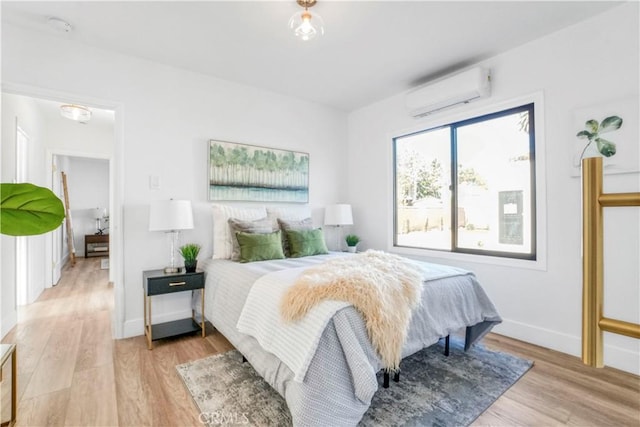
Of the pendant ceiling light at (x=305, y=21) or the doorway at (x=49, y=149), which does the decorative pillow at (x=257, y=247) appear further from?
the pendant ceiling light at (x=305, y=21)

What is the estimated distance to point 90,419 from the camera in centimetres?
160

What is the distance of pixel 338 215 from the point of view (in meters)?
3.84

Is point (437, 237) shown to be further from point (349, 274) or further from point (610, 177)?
point (349, 274)

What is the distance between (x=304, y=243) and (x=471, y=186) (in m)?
1.85

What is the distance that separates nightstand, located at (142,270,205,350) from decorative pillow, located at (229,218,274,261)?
351mm

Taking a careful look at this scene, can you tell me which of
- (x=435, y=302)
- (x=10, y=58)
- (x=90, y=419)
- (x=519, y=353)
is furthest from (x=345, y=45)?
(x=90, y=419)

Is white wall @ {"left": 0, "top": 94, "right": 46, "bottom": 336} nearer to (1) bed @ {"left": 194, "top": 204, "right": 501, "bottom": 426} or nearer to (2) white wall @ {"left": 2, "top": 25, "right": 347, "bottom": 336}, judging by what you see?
(2) white wall @ {"left": 2, "top": 25, "right": 347, "bottom": 336}

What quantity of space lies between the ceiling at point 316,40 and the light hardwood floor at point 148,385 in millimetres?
2536

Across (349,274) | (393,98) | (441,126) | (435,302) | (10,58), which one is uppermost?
(393,98)

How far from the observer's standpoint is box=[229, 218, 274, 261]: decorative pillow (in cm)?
286

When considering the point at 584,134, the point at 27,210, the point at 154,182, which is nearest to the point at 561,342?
the point at 584,134

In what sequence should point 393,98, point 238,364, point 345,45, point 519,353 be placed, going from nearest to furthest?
point 238,364 < point 519,353 < point 345,45 < point 393,98

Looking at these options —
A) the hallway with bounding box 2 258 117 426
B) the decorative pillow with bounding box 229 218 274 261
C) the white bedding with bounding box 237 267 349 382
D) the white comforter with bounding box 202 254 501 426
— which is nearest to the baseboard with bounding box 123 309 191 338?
the hallway with bounding box 2 258 117 426

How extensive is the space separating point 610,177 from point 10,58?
4.64 m
